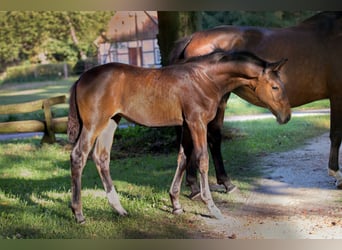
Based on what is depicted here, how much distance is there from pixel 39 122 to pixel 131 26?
98.3 inches

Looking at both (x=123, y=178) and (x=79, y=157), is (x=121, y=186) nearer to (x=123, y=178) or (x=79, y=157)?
(x=123, y=178)

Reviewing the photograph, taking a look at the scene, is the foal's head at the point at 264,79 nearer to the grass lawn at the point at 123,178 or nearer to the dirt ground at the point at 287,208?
the dirt ground at the point at 287,208

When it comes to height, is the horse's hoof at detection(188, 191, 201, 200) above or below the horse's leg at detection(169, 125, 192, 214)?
below

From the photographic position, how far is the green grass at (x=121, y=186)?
3377 mm

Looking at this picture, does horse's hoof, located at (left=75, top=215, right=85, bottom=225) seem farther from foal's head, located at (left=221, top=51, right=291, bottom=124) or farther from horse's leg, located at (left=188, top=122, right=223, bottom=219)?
foal's head, located at (left=221, top=51, right=291, bottom=124)

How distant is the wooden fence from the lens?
6.17 meters

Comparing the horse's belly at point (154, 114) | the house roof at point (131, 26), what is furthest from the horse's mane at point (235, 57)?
the house roof at point (131, 26)

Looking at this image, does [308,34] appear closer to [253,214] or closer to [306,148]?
[306,148]

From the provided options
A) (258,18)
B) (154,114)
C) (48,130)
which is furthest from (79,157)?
(48,130)

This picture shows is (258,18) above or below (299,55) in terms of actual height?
above

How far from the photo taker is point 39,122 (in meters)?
6.46

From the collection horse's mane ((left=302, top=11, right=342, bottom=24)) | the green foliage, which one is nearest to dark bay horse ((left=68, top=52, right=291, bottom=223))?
horse's mane ((left=302, top=11, right=342, bottom=24))
